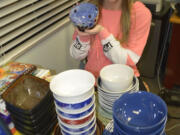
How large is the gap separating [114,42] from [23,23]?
0.55 meters

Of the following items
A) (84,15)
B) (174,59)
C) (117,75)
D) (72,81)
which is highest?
(84,15)

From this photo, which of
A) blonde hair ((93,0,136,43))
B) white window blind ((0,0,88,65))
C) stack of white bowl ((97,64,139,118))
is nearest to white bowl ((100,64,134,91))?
stack of white bowl ((97,64,139,118))

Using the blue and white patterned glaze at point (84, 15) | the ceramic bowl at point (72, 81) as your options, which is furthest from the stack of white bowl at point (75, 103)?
the blue and white patterned glaze at point (84, 15)

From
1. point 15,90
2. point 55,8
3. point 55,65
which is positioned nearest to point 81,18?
point 15,90

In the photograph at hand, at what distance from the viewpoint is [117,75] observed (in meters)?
1.01

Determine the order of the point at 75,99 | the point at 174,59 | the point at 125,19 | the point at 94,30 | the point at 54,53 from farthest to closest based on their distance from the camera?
the point at 174,59, the point at 54,53, the point at 125,19, the point at 94,30, the point at 75,99

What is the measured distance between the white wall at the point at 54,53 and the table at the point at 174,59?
91 cm

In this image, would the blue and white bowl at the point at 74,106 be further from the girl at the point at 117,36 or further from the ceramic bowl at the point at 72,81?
the girl at the point at 117,36

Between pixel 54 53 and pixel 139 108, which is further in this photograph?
pixel 54 53

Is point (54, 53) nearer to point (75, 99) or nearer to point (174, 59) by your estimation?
point (75, 99)

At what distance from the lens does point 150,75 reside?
246 centimetres

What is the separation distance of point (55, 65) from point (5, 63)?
1.81 feet

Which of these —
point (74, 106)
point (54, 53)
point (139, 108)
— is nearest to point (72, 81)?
point (74, 106)

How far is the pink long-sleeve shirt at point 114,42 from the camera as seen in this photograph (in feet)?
3.79
